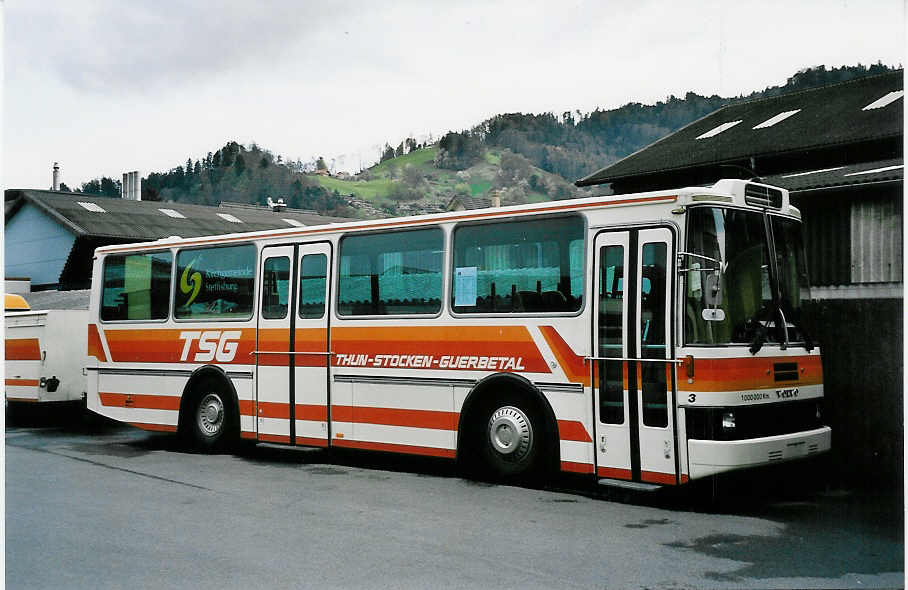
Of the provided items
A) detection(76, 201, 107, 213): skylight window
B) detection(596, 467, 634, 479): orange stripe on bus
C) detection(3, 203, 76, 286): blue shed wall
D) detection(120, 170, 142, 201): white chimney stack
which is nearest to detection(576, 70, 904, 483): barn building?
detection(596, 467, 634, 479): orange stripe on bus

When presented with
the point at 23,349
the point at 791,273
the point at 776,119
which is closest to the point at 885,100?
the point at 776,119

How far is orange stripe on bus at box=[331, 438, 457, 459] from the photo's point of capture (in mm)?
10711

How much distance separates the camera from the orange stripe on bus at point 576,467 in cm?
940

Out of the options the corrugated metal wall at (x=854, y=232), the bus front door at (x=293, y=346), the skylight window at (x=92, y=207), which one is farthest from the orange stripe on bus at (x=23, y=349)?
the skylight window at (x=92, y=207)

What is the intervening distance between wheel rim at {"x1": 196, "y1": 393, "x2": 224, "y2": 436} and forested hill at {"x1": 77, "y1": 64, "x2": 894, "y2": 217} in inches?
867

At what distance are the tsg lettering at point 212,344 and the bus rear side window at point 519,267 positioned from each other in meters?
3.65

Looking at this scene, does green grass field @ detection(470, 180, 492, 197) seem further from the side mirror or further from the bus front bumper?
the bus front bumper

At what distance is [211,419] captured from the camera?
1314cm

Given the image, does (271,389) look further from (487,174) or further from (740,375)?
(487,174)

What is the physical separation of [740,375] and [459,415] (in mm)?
3167

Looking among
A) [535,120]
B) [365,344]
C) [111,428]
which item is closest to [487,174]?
[535,120]

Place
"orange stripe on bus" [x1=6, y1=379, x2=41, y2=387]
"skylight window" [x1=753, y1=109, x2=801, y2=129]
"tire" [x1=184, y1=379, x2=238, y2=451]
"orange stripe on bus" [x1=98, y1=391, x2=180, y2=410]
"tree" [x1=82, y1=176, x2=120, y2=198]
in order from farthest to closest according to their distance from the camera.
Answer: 1. "tree" [x1=82, y1=176, x2=120, y2=198]
2. "skylight window" [x1=753, y1=109, x2=801, y2=129]
3. "orange stripe on bus" [x1=6, y1=379, x2=41, y2=387]
4. "orange stripe on bus" [x1=98, y1=391, x2=180, y2=410]
5. "tire" [x1=184, y1=379, x2=238, y2=451]

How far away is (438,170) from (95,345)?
7271 centimetres

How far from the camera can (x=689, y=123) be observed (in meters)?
27.8
